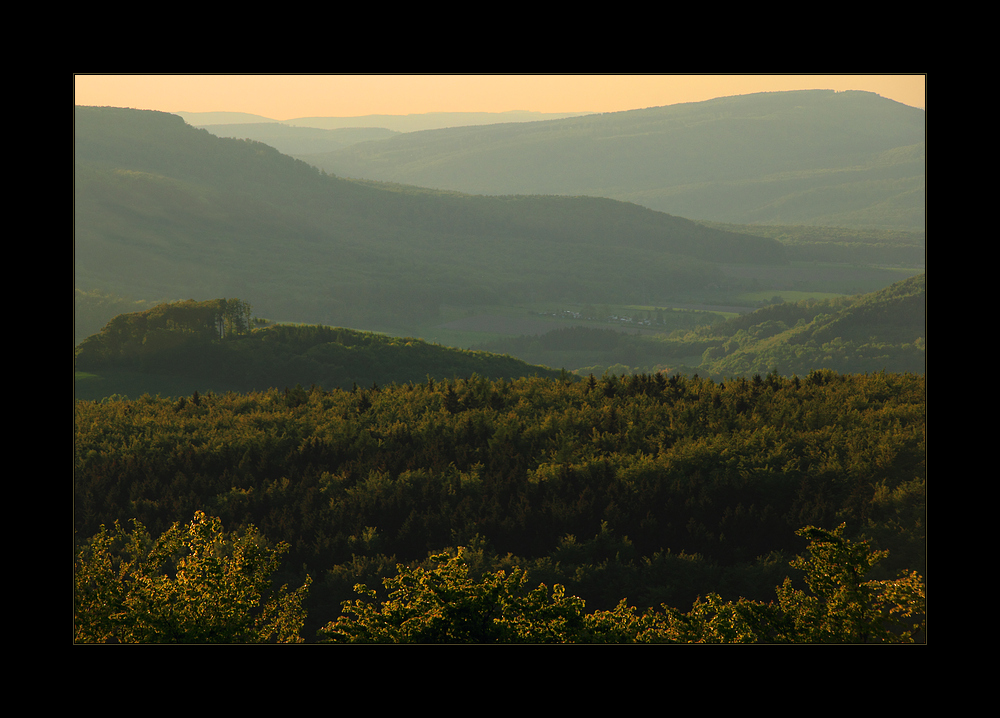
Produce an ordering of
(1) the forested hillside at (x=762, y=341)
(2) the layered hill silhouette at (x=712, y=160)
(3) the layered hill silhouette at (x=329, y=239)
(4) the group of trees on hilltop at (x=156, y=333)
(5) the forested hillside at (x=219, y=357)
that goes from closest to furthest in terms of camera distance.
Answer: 1. (5) the forested hillside at (x=219, y=357)
2. (4) the group of trees on hilltop at (x=156, y=333)
3. (1) the forested hillside at (x=762, y=341)
4. (3) the layered hill silhouette at (x=329, y=239)
5. (2) the layered hill silhouette at (x=712, y=160)

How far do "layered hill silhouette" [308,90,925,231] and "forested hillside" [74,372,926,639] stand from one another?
112 m

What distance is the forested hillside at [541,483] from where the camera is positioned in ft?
25.7

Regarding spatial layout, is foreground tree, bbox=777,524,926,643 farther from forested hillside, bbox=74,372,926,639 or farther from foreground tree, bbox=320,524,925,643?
forested hillside, bbox=74,372,926,639

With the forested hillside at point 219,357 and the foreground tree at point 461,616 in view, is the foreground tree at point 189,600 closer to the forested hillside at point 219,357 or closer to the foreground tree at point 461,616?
the foreground tree at point 461,616

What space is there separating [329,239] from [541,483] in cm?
4727

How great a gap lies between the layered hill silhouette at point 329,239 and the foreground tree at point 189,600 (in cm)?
1229

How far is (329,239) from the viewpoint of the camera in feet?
174

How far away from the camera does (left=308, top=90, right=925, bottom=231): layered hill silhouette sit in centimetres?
12600

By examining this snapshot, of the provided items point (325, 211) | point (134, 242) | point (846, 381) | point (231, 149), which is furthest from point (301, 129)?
point (846, 381)

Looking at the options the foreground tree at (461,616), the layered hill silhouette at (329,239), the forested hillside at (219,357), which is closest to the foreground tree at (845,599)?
the foreground tree at (461,616)

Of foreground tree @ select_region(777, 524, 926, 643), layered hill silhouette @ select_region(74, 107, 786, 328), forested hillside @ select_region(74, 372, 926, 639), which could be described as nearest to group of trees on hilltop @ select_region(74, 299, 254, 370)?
layered hill silhouette @ select_region(74, 107, 786, 328)

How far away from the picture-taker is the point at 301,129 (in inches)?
6043

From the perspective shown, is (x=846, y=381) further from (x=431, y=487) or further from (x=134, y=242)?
(x=134, y=242)
